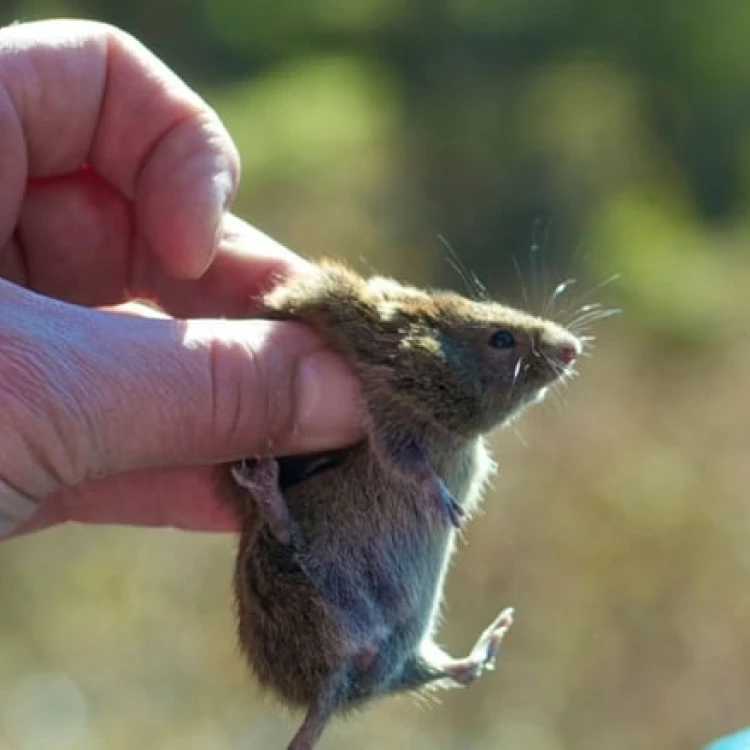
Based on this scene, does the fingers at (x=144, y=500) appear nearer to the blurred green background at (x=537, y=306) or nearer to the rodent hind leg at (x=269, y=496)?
the blurred green background at (x=537, y=306)

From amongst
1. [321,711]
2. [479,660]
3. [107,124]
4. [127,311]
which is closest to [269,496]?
[321,711]

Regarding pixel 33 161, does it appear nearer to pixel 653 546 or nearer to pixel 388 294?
pixel 388 294

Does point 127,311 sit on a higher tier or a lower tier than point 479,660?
higher

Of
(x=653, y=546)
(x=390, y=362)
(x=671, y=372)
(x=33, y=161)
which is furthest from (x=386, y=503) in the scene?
(x=671, y=372)

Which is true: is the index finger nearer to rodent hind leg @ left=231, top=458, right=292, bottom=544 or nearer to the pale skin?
the pale skin

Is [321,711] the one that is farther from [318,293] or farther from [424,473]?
[318,293]
